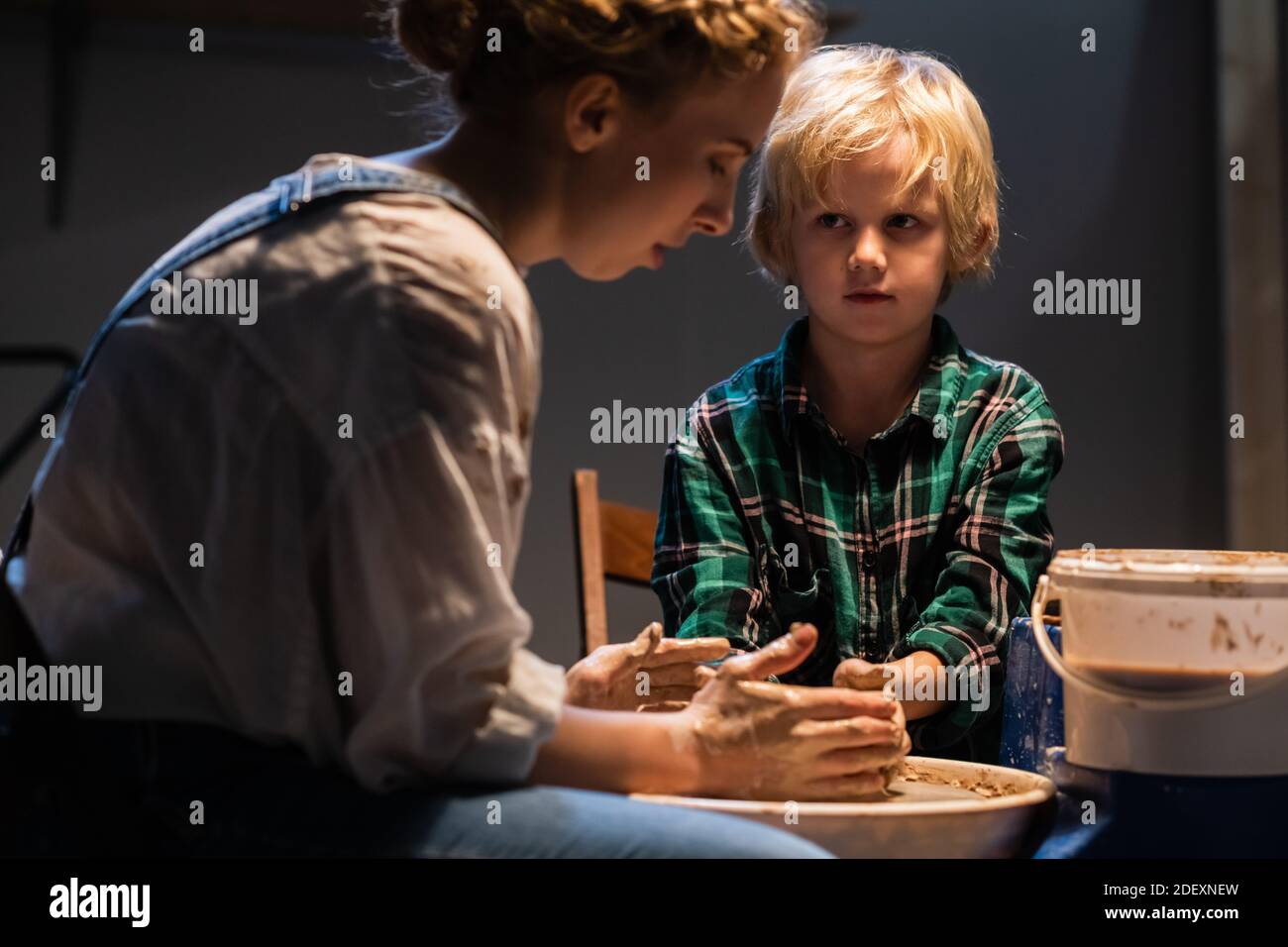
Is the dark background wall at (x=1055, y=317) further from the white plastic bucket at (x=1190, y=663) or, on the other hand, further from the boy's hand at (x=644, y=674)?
the white plastic bucket at (x=1190, y=663)

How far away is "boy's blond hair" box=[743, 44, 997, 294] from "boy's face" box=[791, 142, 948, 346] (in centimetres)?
2

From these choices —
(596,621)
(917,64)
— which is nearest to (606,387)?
(596,621)

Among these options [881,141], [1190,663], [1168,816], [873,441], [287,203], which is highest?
[881,141]

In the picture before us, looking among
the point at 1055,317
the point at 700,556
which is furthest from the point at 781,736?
the point at 1055,317

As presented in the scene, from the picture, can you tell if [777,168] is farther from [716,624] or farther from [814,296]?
[716,624]

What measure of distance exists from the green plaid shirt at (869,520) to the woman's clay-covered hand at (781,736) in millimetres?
464

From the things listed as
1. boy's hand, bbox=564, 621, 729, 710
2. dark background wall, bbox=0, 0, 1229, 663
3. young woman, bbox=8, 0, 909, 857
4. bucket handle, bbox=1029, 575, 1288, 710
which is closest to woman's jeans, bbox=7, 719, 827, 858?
young woman, bbox=8, 0, 909, 857

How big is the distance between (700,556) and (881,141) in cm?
50

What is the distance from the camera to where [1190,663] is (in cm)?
97

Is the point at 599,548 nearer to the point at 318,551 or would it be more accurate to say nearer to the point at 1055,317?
the point at 1055,317

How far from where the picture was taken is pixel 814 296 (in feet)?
5.22

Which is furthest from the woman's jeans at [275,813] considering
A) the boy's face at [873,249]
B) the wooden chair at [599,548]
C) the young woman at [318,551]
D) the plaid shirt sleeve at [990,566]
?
the wooden chair at [599,548]

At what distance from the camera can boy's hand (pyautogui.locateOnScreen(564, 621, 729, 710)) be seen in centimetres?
126
